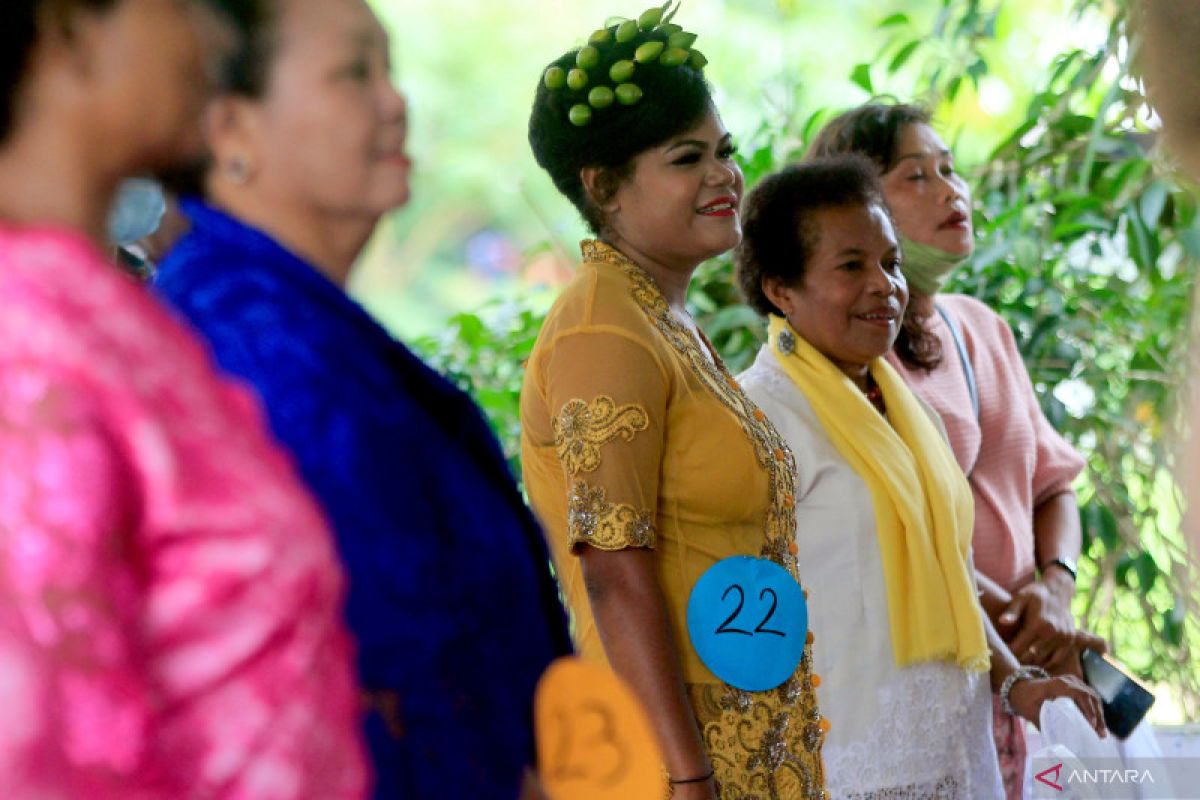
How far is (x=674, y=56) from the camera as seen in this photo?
68.0 inches

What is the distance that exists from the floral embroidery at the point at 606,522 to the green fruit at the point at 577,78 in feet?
1.60

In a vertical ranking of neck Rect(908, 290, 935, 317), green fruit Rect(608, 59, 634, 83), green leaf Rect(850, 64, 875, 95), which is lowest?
green fruit Rect(608, 59, 634, 83)

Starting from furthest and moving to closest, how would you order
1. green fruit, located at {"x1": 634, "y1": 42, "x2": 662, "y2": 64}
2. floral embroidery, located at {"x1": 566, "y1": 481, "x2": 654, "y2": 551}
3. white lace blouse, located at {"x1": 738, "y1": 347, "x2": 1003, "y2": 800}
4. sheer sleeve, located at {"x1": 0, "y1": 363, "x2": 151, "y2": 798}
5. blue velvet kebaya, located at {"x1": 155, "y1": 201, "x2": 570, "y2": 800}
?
1. white lace blouse, located at {"x1": 738, "y1": 347, "x2": 1003, "y2": 800}
2. green fruit, located at {"x1": 634, "y1": 42, "x2": 662, "y2": 64}
3. floral embroidery, located at {"x1": 566, "y1": 481, "x2": 654, "y2": 551}
4. blue velvet kebaya, located at {"x1": 155, "y1": 201, "x2": 570, "y2": 800}
5. sheer sleeve, located at {"x1": 0, "y1": 363, "x2": 151, "y2": 798}

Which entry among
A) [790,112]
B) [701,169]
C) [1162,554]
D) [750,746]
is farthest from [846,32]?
[750,746]

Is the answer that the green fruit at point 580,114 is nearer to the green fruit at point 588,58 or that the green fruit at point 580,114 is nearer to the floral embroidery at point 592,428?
the green fruit at point 588,58

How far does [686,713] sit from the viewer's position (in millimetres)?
1635

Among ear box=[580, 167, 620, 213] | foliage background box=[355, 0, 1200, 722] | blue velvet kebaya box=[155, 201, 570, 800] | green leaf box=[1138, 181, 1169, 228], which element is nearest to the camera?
blue velvet kebaya box=[155, 201, 570, 800]

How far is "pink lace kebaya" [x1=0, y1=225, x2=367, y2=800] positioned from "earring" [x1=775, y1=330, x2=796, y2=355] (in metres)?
1.44

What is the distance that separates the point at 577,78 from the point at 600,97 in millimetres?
36

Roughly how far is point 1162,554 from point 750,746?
2.15m

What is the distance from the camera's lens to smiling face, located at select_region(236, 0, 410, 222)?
90cm

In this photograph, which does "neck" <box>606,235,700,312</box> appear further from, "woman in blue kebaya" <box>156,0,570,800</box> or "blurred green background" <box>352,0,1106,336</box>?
"woman in blue kebaya" <box>156,0,570,800</box>

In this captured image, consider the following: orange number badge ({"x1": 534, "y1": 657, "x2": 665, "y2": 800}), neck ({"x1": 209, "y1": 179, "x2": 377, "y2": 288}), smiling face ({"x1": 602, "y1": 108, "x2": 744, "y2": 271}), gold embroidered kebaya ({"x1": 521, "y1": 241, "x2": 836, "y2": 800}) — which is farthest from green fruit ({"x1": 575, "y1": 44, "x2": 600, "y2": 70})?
orange number badge ({"x1": 534, "y1": 657, "x2": 665, "y2": 800})

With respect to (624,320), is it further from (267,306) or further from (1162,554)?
(1162,554)
